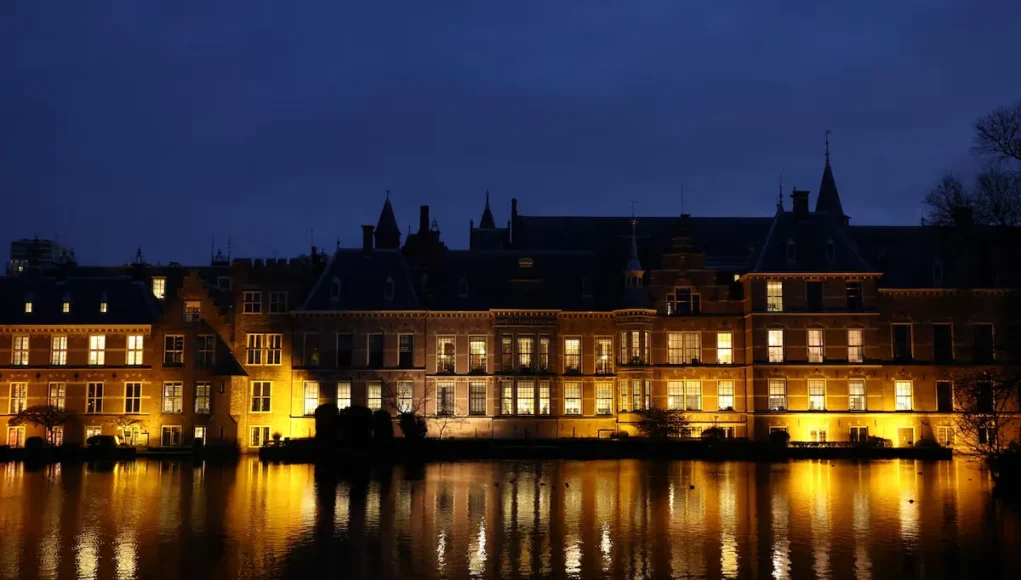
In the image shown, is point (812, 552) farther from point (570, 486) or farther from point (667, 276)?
point (667, 276)

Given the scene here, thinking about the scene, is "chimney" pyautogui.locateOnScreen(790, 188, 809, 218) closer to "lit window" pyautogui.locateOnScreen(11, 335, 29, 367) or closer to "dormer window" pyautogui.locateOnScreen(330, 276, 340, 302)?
"dormer window" pyautogui.locateOnScreen(330, 276, 340, 302)

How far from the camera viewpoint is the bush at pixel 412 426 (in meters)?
57.4

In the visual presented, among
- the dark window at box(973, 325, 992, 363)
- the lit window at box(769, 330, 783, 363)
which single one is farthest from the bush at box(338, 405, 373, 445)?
the dark window at box(973, 325, 992, 363)

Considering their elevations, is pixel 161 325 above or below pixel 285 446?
above

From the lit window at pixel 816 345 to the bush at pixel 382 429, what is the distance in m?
24.9

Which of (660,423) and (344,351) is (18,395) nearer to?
(344,351)

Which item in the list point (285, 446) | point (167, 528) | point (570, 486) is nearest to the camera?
point (167, 528)

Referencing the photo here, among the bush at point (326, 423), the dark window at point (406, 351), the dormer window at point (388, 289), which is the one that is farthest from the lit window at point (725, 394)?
the bush at point (326, 423)

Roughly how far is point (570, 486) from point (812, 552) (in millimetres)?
15703

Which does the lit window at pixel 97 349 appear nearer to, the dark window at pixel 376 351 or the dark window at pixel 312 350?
the dark window at pixel 312 350

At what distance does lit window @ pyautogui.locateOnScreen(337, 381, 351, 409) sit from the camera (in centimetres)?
6372

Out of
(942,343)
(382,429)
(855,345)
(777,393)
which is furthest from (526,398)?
(942,343)

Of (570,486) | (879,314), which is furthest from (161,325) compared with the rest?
(879,314)

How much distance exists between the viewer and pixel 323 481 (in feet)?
137
